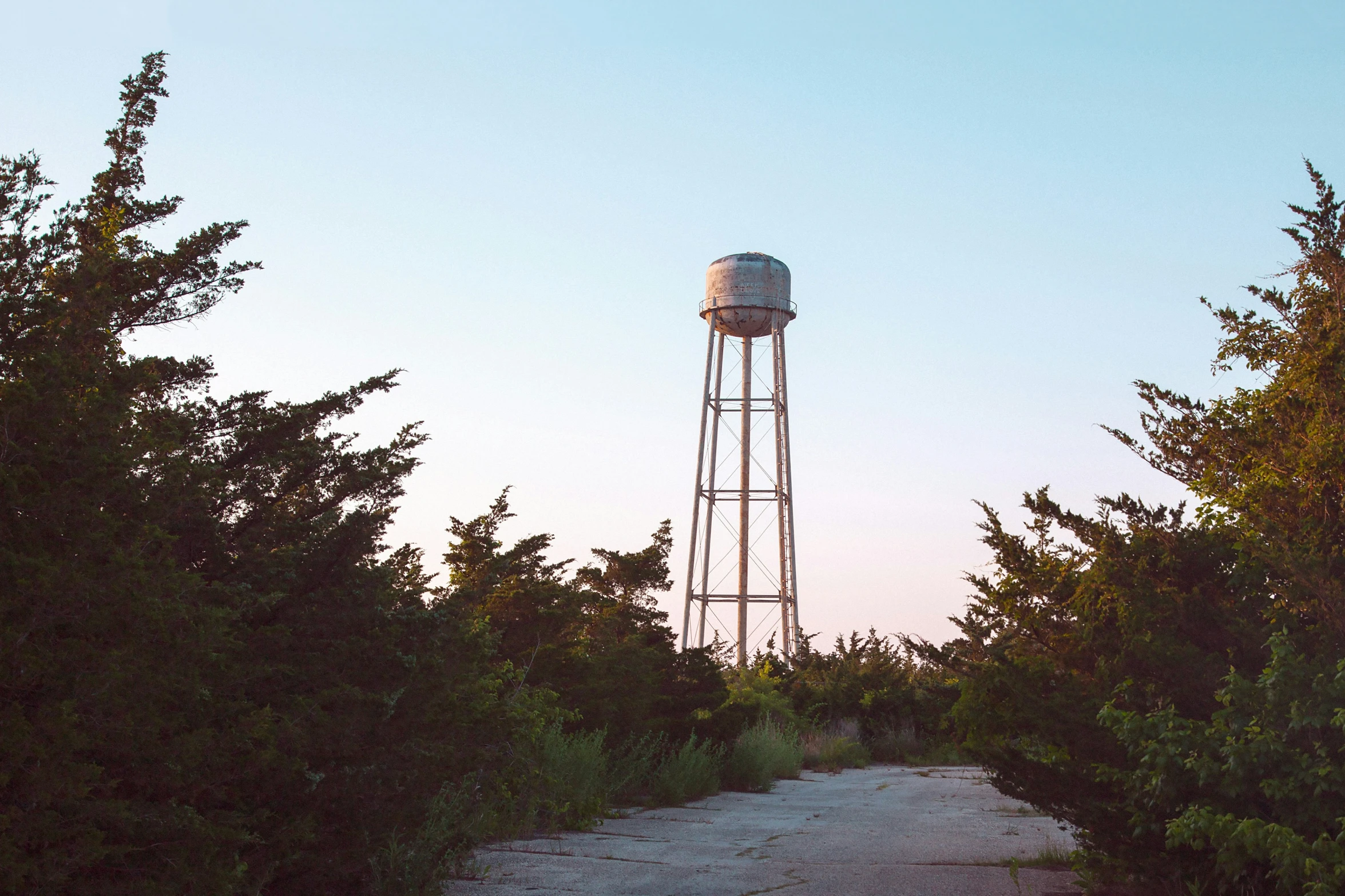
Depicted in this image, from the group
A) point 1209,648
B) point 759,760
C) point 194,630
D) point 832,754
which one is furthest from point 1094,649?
point 832,754

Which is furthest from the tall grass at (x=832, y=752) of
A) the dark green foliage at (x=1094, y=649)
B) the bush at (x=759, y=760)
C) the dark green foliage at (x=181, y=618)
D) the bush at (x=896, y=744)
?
the dark green foliage at (x=181, y=618)

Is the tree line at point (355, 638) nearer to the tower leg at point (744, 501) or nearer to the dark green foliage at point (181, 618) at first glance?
the dark green foliage at point (181, 618)

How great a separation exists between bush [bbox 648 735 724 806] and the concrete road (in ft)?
0.94

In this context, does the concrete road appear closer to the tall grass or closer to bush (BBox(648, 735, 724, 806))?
bush (BBox(648, 735, 724, 806))

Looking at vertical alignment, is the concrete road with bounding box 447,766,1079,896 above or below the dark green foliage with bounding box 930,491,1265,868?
below

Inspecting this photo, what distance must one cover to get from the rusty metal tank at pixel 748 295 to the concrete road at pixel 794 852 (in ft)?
52.4

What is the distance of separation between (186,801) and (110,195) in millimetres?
3578

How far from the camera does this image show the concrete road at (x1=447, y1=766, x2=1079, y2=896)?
7.71 meters

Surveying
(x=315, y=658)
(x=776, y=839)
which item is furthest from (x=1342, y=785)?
(x=776, y=839)

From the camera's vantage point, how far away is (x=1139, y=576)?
648cm

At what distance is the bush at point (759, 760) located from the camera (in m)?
16.9

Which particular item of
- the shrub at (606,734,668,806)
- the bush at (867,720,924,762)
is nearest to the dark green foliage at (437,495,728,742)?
the shrub at (606,734,668,806)

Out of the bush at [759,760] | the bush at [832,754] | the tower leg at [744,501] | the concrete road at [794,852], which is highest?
the tower leg at [744,501]

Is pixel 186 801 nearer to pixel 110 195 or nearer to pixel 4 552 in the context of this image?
pixel 4 552
